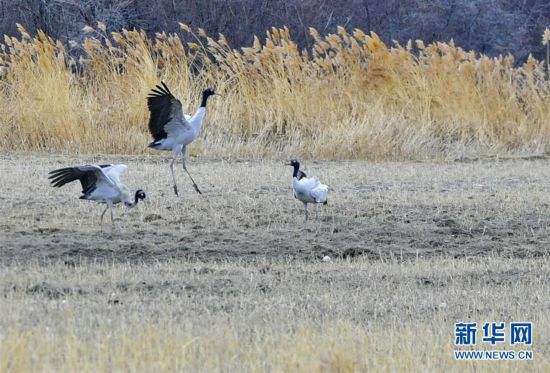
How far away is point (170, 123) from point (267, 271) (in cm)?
497

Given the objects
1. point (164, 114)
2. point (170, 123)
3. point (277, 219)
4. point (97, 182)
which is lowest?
point (277, 219)

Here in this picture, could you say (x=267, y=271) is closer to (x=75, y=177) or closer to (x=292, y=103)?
(x=75, y=177)

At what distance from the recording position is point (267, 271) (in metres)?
8.38

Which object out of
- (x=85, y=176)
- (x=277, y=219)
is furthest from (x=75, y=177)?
(x=277, y=219)

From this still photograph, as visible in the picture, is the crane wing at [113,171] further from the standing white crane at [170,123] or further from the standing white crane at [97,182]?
the standing white crane at [170,123]

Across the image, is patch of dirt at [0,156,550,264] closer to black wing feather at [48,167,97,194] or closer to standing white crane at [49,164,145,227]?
standing white crane at [49,164,145,227]

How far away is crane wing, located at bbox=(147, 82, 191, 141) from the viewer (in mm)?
12625

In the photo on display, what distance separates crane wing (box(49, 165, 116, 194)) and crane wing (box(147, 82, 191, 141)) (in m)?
2.79

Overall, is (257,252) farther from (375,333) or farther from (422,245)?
(375,333)

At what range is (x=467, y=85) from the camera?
17.3 metres

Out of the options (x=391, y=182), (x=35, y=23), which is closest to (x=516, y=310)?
(x=391, y=182)

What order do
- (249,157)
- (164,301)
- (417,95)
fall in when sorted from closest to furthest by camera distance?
(164,301) → (249,157) → (417,95)

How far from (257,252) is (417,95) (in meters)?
8.49

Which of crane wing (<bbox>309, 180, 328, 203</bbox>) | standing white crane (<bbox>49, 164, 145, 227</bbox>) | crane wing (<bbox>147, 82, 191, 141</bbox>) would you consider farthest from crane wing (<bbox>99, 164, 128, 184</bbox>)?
crane wing (<bbox>147, 82, 191, 141</bbox>)
